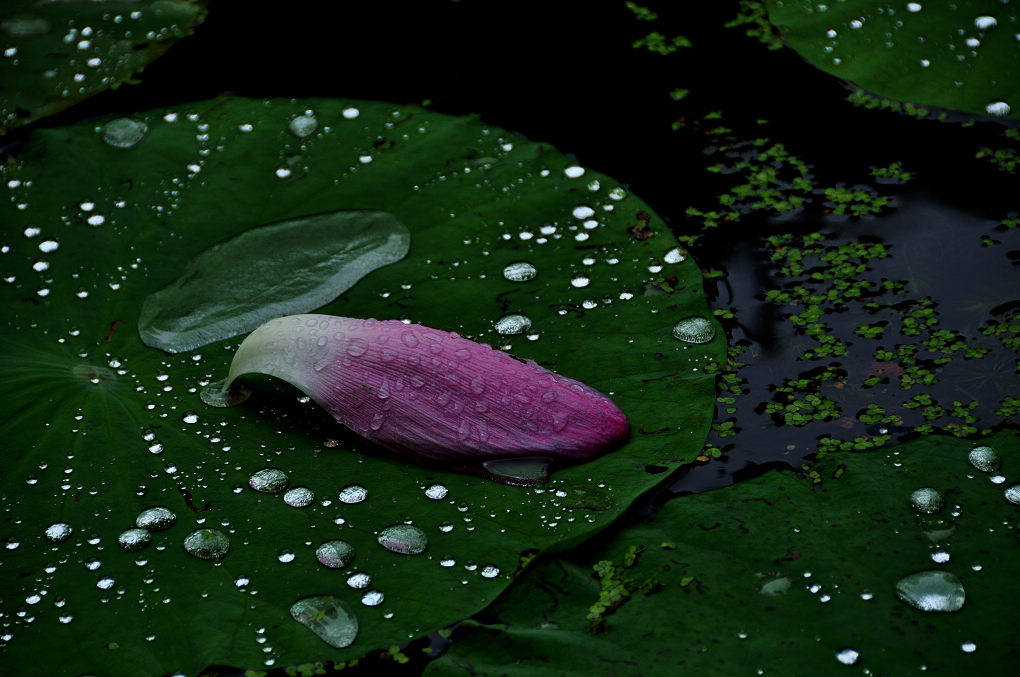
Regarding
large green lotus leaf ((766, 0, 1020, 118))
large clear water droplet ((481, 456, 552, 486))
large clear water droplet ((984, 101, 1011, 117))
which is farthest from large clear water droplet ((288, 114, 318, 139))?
large clear water droplet ((984, 101, 1011, 117))

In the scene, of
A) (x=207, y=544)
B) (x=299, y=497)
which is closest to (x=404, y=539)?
(x=299, y=497)

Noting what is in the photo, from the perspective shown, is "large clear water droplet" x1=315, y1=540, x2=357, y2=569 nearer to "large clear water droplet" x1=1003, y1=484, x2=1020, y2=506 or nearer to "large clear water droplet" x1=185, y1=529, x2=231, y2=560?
"large clear water droplet" x1=185, y1=529, x2=231, y2=560

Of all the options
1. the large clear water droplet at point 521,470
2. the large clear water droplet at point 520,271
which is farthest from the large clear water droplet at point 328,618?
the large clear water droplet at point 520,271

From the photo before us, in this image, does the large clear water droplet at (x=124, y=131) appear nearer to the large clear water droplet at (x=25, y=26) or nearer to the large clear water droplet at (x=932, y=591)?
the large clear water droplet at (x=25, y=26)

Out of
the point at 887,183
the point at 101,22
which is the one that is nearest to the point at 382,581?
the point at 887,183

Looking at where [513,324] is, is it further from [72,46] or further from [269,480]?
[72,46]
